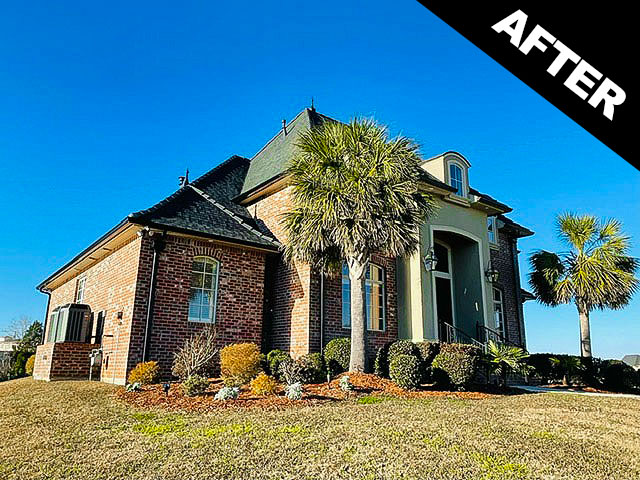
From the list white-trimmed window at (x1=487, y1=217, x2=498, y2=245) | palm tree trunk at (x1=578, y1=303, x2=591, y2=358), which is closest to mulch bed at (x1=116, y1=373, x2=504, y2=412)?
palm tree trunk at (x1=578, y1=303, x2=591, y2=358)

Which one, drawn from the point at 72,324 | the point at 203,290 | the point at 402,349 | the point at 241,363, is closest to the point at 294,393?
the point at 241,363

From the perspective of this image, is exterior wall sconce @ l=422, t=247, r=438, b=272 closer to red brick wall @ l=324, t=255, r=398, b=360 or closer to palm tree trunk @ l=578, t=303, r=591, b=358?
red brick wall @ l=324, t=255, r=398, b=360

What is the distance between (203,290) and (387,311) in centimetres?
555

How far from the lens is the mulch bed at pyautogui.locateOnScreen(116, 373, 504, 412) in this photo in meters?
7.70

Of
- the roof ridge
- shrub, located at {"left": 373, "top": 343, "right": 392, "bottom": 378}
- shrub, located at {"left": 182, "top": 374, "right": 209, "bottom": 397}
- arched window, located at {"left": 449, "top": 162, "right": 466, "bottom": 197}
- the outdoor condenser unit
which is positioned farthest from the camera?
arched window, located at {"left": 449, "top": 162, "right": 466, "bottom": 197}

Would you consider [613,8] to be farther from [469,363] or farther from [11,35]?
[469,363]

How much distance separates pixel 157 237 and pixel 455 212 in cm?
984

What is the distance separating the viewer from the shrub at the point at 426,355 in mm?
10445

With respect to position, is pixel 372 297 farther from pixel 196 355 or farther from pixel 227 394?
pixel 227 394

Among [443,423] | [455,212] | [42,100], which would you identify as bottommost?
[443,423]

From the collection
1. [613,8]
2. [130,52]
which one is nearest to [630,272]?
[130,52]

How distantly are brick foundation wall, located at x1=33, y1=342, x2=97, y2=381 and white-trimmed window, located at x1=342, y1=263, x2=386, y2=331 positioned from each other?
7.15 metres

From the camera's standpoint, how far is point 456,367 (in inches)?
411

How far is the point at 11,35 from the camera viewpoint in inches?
310
